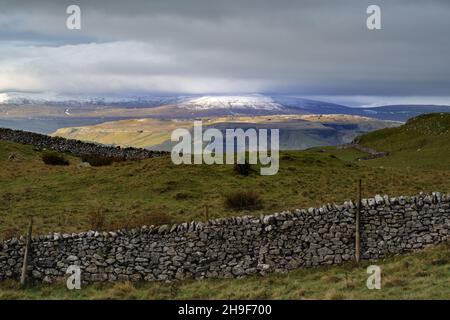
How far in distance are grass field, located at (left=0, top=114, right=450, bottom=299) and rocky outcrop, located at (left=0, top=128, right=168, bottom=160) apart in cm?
754

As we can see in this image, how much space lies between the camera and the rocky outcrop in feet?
189

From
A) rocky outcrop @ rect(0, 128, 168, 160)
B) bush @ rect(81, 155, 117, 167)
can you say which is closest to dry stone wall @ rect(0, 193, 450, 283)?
bush @ rect(81, 155, 117, 167)

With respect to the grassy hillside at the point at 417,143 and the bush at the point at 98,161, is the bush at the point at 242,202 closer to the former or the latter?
the bush at the point at 98,161

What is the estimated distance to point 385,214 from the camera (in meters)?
19.8

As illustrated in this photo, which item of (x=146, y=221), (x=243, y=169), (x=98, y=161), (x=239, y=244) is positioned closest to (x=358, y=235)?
(x=239, y=244)

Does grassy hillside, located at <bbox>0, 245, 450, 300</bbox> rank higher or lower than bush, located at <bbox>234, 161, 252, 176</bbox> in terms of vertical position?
lower

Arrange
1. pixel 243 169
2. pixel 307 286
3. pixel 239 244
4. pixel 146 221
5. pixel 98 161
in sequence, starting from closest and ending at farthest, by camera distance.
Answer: pixel 307 286 < pixel 239 244 < pixel 146 221 < pixel 243 169 < pixel 98 161

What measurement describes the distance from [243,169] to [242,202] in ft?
32.0

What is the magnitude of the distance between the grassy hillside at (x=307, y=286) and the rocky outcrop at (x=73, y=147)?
126 ft

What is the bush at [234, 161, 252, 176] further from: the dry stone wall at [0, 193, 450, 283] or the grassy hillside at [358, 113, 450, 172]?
the grassy hillside at [358, 113, 450, 172]

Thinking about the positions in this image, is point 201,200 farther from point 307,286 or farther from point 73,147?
point 73,147

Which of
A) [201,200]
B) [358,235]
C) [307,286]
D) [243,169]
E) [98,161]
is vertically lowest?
[307,286]

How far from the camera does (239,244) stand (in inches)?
766

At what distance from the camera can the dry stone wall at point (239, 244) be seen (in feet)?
62.8
